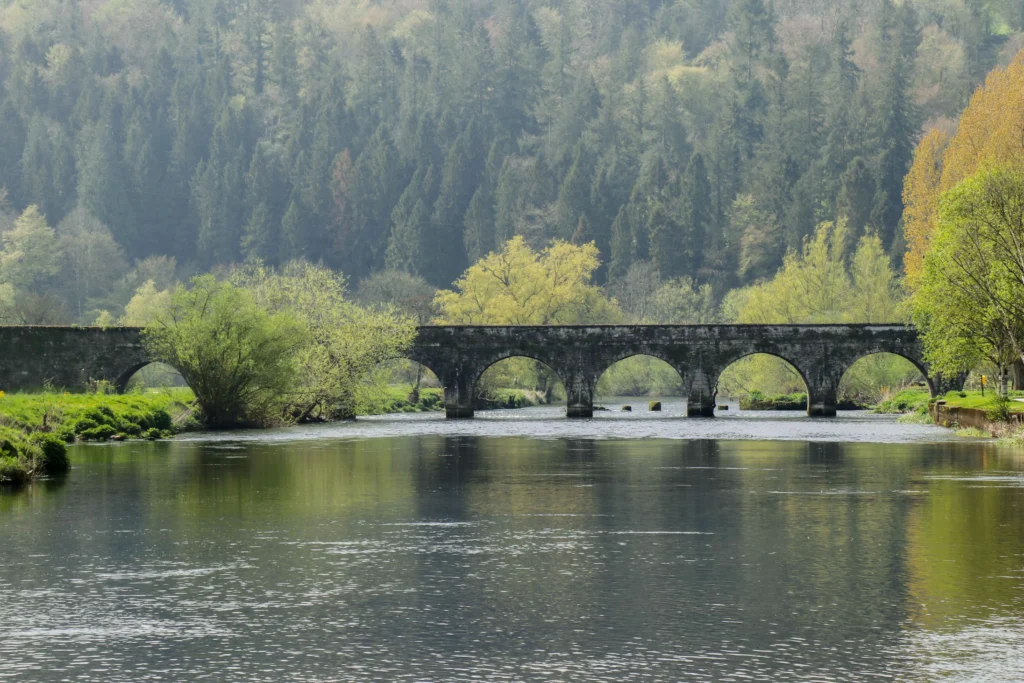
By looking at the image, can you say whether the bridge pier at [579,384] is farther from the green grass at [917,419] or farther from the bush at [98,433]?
the bush at [98,433]

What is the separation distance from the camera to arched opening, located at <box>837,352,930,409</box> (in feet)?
285

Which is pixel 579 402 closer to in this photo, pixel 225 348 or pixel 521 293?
pixel 521 293

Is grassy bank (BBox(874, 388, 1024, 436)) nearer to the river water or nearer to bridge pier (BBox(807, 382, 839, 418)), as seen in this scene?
bridge pier (BBox(807, 382, 839, 418))

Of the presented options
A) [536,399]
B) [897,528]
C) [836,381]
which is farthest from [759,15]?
[897,528]

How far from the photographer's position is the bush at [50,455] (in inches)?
1309

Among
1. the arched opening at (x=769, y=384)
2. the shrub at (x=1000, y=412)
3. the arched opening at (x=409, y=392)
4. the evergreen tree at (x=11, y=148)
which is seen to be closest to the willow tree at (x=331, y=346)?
the arched opening at (x=409, y=392)

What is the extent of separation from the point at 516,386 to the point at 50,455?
64.9 m

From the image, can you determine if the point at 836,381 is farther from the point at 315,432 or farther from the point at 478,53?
the point at 478,53

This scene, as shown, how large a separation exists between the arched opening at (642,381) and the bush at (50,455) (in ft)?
246

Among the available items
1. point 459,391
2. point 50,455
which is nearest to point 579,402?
point 459,391

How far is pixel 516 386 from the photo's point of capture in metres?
97.7

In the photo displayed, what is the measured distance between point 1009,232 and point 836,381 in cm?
2582

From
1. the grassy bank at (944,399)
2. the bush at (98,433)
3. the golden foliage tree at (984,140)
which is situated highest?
the golden foliage tree at (984,140)

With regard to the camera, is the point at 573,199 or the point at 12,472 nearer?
the point at 12,472
